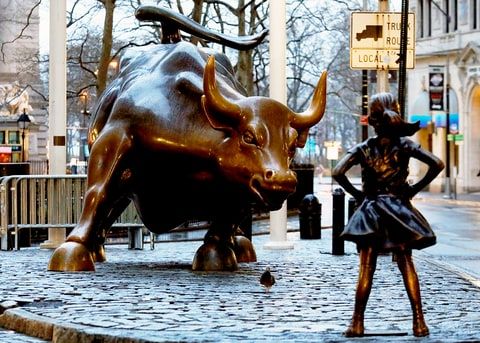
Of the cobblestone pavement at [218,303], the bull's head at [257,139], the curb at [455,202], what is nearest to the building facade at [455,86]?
the curb at [455,202]

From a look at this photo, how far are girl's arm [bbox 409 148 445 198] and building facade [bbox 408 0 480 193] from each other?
5183 cm

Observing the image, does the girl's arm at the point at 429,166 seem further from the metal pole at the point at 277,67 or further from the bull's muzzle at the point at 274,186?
the metal pole at the point at 277,67

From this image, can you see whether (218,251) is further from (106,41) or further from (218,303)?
(106,41)

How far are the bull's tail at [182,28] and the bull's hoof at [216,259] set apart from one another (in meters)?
3.22

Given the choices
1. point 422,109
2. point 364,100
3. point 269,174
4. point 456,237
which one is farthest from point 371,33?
point 422,109

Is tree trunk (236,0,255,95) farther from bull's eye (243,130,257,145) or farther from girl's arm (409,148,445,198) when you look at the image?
girl's arm (409,148,445,198)

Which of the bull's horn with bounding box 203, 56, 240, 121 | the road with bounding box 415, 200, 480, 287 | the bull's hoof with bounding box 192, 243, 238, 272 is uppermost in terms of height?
the bull's horn with bounding box 203, 56, 240, 121

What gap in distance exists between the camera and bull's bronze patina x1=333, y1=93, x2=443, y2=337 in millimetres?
8508

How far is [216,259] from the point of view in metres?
14.5

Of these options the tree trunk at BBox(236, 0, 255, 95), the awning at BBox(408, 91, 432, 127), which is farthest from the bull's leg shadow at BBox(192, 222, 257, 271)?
the awning at BBox(408, 91, 432, 127)

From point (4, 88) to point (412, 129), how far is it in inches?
2415

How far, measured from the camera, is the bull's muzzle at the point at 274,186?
12.2 meters

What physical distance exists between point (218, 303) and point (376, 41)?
1135 cm

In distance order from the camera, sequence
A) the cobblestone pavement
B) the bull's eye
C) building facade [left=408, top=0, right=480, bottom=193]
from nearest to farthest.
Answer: the cobblestone pavement, the bull's eye, building facade [left=408, top=0, right=480, bottom=193]
